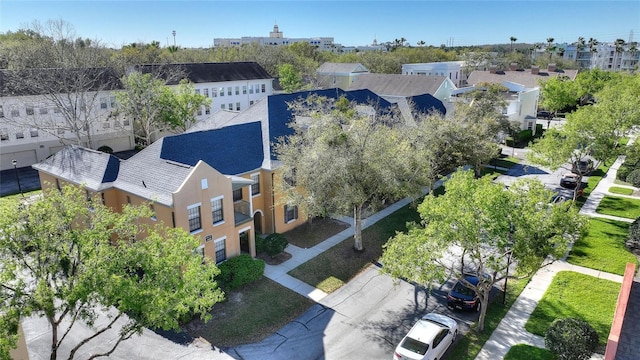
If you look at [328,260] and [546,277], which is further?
[328,260]

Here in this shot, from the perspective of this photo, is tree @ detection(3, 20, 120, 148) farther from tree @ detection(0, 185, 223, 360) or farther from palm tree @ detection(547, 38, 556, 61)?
palm tree @ detection(547, 38, 556, 61)

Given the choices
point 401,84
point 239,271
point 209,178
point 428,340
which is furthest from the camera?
point 401,84

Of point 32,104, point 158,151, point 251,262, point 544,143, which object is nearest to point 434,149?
point 544,143

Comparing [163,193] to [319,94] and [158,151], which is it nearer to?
[158,151]

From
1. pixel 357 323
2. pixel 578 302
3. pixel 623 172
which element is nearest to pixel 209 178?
pixel 357 323

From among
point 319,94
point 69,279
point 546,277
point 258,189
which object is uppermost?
point 319,94

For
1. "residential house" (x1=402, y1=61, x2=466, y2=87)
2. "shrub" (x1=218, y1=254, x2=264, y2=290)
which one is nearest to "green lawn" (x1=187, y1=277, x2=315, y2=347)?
"shrub" (x1=218, y1=254, x2=264, y2=290)

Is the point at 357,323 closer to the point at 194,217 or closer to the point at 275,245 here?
the point at 275,245
